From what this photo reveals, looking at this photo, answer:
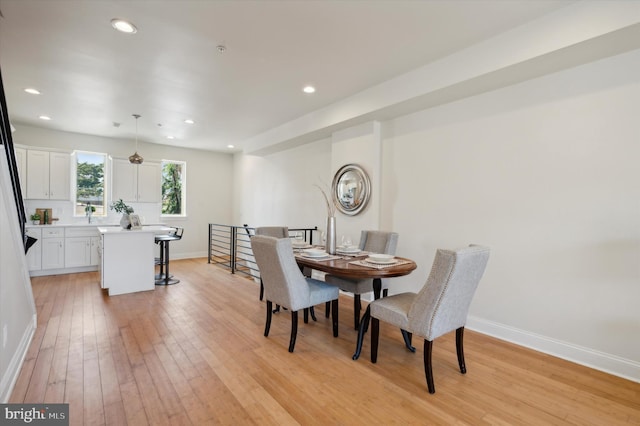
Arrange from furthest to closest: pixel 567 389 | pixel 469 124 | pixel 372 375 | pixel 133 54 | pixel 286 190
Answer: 1. pixel 286 190
2. pixel 469 124
3. pixel 133 54
4. pixel 372 375
5. pixel 567 389

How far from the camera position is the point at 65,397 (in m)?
1.96

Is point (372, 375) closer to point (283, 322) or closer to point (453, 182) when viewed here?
point (283, 322)

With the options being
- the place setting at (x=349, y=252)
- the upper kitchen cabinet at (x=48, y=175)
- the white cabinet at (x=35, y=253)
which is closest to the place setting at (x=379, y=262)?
the place setting at (x=349, y=252)

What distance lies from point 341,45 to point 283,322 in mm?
2863

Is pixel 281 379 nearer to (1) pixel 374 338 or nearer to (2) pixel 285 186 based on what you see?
(1) pixel 374 338

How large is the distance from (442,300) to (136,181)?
6488 mm

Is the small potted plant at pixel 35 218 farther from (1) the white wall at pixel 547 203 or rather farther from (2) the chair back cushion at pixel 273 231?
(1) the white wall at pixel 547 203

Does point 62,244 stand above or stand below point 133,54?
below

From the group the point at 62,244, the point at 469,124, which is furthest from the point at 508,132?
the point at 62,244

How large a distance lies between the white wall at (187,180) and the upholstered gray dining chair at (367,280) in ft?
16.7

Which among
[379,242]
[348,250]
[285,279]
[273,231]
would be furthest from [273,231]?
[285,279]

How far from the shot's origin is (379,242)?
11.8ft

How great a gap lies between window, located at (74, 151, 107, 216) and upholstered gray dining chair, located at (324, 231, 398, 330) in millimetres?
5346

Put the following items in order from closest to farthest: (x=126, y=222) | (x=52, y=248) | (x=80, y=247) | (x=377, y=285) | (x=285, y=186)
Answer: (x=377, y=285) < (x=126, y=222) < (x=52, y=248) < (x=80, y=247) < (x=285, y=186)
